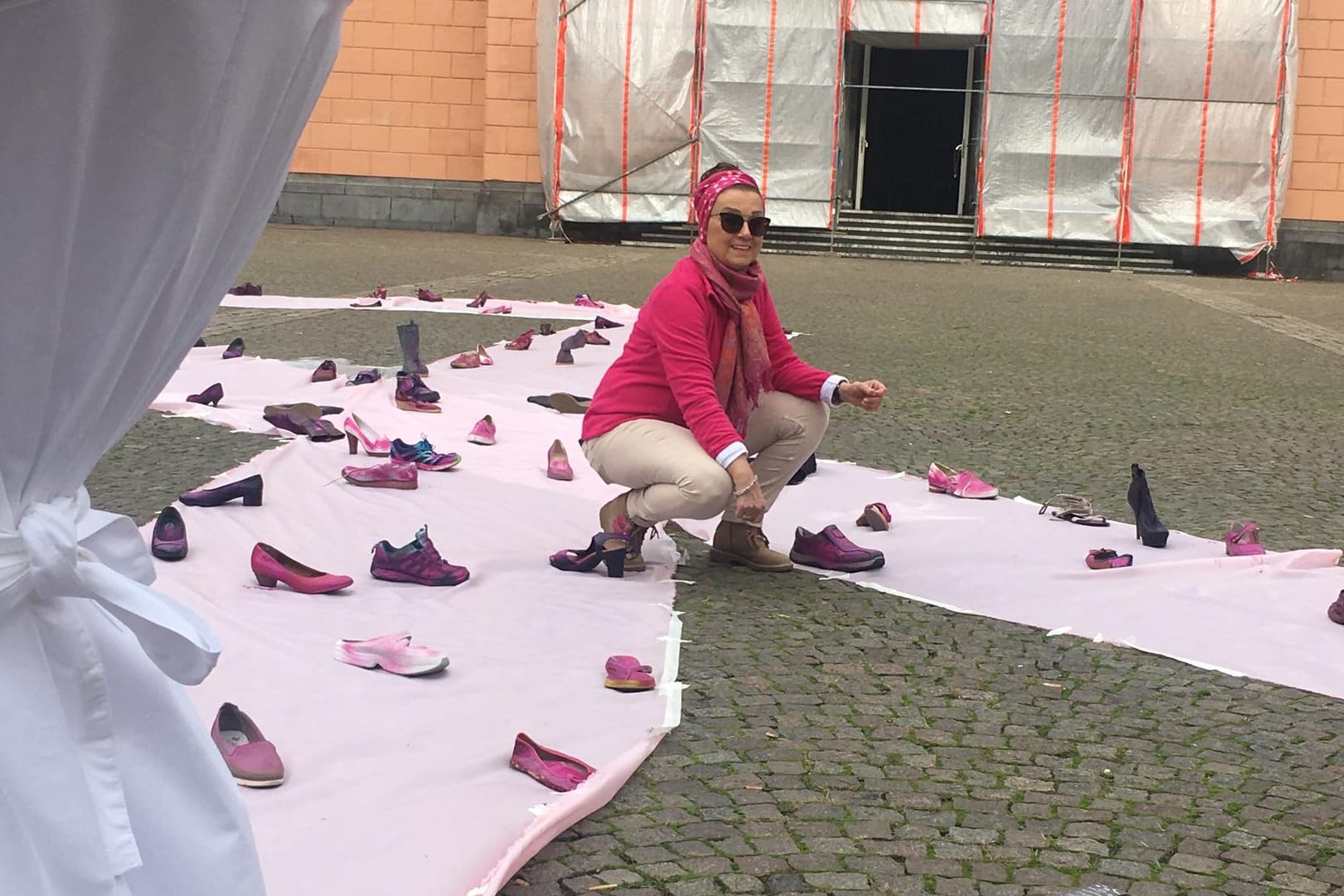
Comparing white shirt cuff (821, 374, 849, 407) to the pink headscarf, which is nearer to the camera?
the pink headscarf

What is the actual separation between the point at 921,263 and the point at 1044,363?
31.8 feet

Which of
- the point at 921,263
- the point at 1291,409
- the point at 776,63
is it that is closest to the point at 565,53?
the point at 776,63

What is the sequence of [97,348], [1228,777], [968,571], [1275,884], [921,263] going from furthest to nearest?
[921,263] → [968,571] → [1228,777] → [1275,884] → [97,348]

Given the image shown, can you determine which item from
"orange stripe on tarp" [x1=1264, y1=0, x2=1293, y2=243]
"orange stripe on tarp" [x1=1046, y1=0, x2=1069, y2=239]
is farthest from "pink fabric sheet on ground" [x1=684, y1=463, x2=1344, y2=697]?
"orange stripe on tarp" [x1=1264, y1=0, x2=1293, y2=243]

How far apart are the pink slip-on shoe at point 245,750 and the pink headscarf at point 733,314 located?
1.93m

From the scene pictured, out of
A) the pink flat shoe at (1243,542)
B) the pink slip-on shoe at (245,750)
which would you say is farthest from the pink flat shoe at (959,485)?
the pink slip-on shoe at (245,750)

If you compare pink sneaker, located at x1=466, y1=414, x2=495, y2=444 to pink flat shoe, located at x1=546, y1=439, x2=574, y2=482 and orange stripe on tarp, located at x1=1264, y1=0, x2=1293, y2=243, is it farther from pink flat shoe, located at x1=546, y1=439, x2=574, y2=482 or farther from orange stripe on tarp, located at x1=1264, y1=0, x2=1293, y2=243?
orange stripe on tarp, located at x1=1264, y1=0, x2=1293, y2=243

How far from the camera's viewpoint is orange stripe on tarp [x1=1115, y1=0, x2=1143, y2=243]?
63.7 ft

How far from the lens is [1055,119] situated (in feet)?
64.2

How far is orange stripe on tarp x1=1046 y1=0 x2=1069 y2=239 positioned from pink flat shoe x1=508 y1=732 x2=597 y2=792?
17.7m

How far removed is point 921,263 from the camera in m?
19.0

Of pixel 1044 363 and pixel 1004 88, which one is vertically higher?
pixel 1004 88

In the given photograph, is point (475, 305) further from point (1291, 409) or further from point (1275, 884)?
point (1275, 884)

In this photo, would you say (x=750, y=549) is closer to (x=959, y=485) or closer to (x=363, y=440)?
(x=959, y=485)
